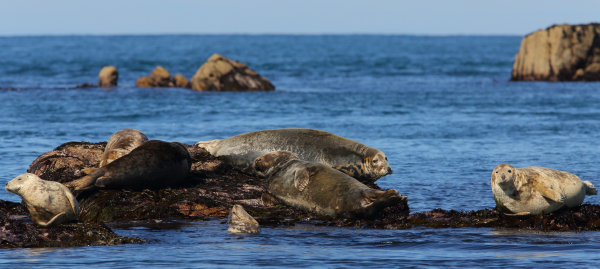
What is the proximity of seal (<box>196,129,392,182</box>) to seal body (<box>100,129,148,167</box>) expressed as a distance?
1307 mm

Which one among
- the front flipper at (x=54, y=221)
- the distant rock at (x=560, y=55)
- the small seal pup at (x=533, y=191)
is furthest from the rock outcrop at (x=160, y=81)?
the small seal pup at (x=533, y=191)

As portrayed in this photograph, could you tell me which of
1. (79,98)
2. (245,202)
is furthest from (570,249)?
(79,98)

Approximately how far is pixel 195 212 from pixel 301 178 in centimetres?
147

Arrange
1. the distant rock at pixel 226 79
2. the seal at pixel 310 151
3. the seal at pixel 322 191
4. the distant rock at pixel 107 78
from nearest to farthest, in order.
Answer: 1. the seal at pixel 322 191
2. the seal at pixel 310 151
3. the distant rock at pixel 226 79
4. the distant rock at pixel 107 78

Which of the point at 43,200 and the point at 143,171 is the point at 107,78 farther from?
the point at 43,200

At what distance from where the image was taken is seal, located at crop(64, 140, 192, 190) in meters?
8.86

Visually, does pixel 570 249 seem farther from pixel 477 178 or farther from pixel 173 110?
pixel 173 110

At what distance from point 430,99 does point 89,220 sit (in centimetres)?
2890

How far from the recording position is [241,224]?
7723 millimetres

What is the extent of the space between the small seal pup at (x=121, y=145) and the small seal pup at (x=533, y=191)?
519 centimetres

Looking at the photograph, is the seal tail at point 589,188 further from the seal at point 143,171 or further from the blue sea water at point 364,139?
the seal at point 143,171

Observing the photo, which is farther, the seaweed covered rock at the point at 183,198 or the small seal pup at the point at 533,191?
the seaweed covered rock at the point at 183,198

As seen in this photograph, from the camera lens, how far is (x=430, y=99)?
117 ft

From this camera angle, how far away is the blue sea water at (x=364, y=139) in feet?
21.7
